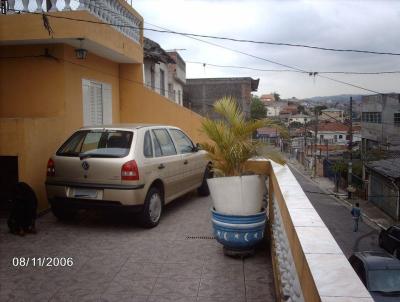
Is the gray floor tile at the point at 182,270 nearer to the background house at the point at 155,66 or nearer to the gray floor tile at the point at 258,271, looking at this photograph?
the gray floor tile at the point at 258,271

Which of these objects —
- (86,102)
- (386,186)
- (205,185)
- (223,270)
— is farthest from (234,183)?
(386,186)

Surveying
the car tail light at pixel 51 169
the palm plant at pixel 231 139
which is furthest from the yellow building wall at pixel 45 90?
the palm plant at pixel 231 139

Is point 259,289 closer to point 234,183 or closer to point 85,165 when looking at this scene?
point 234,183

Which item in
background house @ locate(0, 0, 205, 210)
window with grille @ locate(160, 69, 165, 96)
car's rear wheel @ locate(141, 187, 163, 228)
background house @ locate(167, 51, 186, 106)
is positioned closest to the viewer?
car's rear wheel @ locate(141, 187, 163, 228)

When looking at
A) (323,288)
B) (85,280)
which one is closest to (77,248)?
(85,280)

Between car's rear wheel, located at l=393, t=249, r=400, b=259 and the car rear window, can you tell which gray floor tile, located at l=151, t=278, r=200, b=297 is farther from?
car's rear wheel, located at l=393, t=249, r=400, b=259

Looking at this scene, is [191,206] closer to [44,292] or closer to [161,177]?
[161,177]

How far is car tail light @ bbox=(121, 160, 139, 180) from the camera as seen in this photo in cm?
589

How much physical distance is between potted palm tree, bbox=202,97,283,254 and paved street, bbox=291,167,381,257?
1282 centimetres

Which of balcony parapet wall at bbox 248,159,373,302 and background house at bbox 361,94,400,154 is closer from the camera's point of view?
balcony parapet wall at bbox 248,159,373,302

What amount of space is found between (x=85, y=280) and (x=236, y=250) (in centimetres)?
174

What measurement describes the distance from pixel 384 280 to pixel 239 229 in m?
6.54

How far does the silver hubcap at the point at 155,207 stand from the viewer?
6379 millimetres

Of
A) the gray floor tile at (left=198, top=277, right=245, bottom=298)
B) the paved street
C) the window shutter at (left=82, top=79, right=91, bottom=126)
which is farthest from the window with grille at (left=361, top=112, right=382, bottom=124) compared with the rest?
the gray floor tile at (left=198, top=277, right=245, bottom=298)
